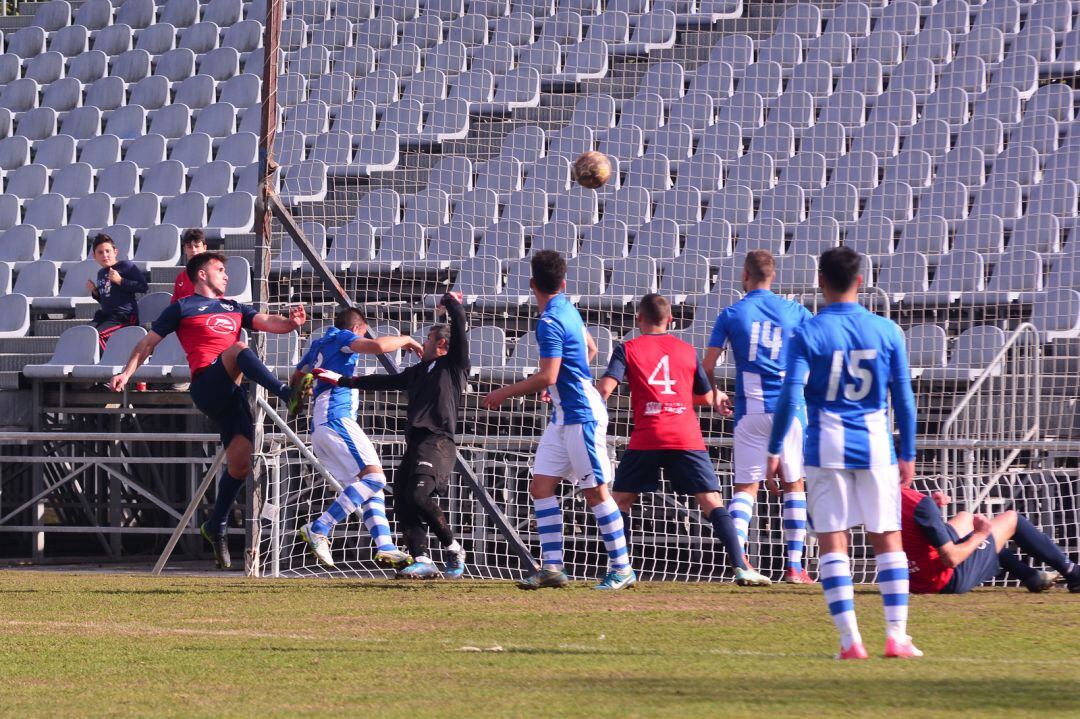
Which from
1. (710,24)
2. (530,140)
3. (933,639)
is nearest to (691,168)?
(530,140)

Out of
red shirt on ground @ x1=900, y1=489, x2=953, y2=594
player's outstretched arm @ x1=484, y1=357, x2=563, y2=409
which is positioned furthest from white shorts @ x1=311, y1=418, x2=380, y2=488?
red shirt on ground @ x1=900, y1=489, x2=953, y2=594

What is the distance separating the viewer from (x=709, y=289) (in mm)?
13344

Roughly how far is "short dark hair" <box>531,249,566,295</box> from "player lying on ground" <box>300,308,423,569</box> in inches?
57.2

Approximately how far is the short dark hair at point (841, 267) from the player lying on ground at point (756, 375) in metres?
3.01

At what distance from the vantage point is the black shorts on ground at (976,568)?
7332mm

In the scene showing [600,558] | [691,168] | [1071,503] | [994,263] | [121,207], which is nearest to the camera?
[1071,503]

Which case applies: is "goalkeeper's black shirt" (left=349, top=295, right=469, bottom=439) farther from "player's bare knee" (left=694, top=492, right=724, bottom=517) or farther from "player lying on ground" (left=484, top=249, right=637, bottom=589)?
"player's bare knee" (left=694, top=492, right=724, bottom=517)

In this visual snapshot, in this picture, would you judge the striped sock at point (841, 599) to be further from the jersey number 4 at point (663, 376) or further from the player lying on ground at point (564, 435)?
the jersey number 4 at point (663, 376)

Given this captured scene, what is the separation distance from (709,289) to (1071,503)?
4379mm

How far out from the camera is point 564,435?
7918mm

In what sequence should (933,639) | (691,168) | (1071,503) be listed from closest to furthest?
(933,639) → (1071,503) → (691,168)

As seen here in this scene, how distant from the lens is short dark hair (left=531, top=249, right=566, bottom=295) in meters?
7.86

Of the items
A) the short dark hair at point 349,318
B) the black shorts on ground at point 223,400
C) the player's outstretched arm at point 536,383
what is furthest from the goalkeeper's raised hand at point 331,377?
the player's outstretched arm at point 536,383

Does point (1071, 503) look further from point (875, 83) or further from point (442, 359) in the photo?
point (875, 83)
